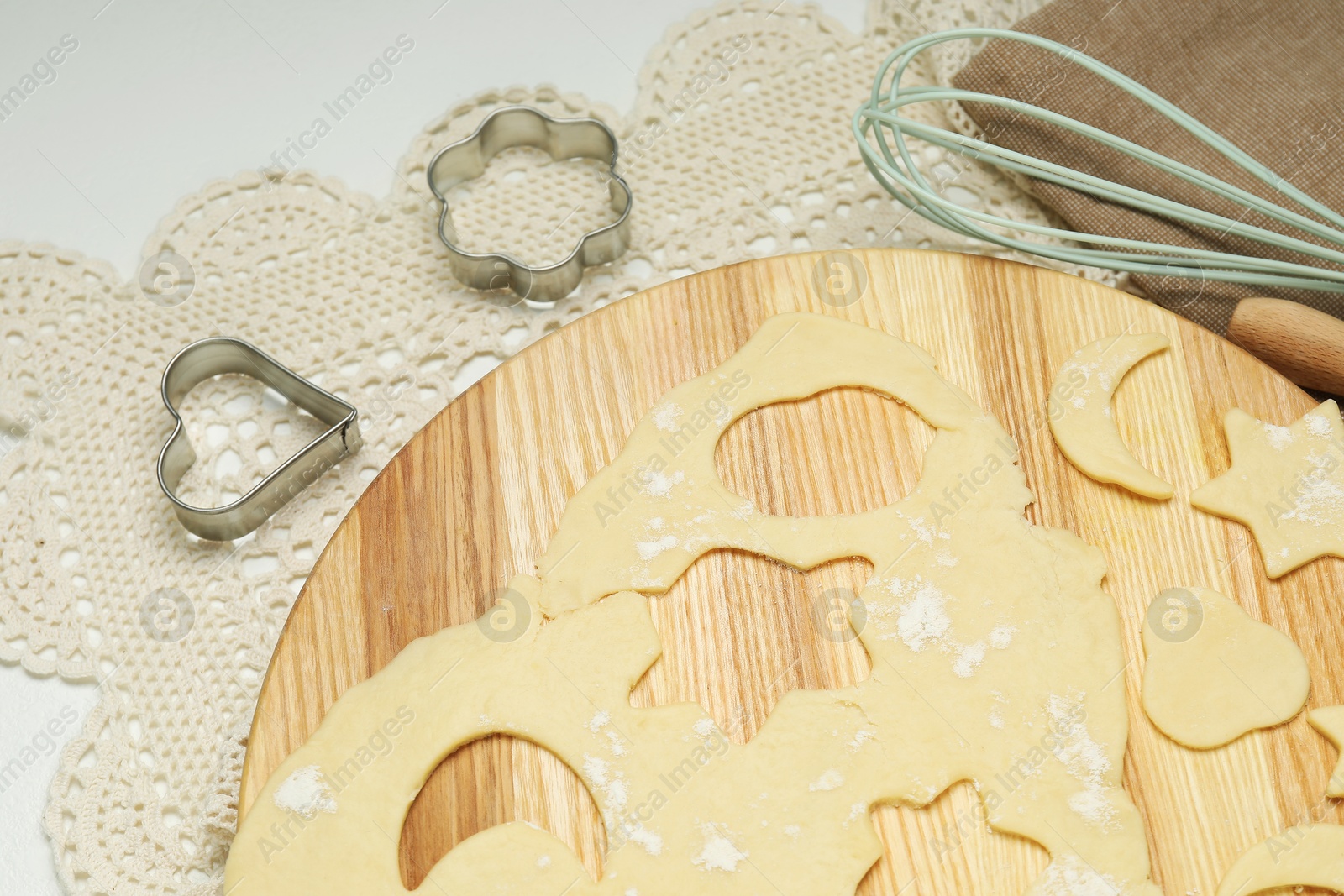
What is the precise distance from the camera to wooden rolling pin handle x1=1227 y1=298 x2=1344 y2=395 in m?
0.82

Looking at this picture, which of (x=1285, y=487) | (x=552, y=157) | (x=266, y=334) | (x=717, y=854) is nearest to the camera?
(x=717, y=854)

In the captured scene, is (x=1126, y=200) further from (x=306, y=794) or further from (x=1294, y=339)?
(x=306, y=794)

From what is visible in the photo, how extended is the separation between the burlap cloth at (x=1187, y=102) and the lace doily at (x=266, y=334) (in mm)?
63

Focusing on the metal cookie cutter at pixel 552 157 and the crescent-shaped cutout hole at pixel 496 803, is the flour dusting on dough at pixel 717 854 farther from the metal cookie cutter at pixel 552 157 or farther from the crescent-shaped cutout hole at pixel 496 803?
the metal cookie cutter at pixel 552 157

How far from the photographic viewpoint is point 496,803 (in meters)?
0.70

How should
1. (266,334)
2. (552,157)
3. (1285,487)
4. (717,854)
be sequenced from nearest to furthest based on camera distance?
(717,854)
(1285,487)
(266,334)
(552,157)

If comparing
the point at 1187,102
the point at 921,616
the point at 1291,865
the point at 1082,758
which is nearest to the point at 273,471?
the point at 921,616

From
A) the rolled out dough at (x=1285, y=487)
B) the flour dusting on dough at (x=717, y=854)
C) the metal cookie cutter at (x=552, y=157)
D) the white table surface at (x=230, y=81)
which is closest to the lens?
the flour dusting on dough at (x=717, y=854)

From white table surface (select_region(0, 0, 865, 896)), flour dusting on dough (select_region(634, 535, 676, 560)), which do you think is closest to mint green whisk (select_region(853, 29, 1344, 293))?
white table surface (select_region(0, 0, 865, 896))

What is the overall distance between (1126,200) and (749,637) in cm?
49

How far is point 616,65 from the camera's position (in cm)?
110

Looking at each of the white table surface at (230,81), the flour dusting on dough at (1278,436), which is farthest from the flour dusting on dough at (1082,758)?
the white table surface at (230,81)

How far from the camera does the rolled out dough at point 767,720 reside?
2.20ft

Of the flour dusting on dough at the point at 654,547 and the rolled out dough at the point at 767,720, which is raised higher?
the flour dusting on dough at the point at 654,547
